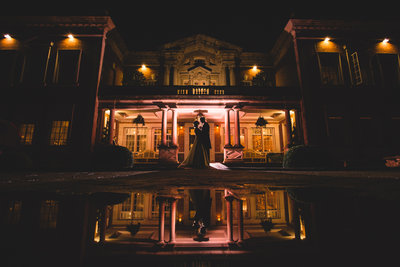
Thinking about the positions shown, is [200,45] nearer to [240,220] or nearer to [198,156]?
[198,156]

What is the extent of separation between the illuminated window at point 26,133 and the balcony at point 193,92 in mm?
5108

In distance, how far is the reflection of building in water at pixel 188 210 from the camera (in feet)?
4.13

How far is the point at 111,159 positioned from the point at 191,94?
6781mm

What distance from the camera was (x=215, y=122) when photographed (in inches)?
690

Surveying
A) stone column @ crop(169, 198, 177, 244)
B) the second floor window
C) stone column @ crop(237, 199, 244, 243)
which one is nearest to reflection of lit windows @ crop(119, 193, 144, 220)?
stone column @ crop(169, 198, 177, 244)

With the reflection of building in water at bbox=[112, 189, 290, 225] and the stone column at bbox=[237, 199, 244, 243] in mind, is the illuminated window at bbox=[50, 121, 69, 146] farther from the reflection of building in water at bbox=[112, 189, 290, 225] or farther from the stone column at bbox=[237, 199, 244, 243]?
the stone column at bbox=[237, 199, 244, 243]

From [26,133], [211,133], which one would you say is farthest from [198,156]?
[26,133]

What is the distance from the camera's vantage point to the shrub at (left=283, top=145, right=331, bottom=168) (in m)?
8.21

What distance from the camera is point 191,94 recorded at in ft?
43.3

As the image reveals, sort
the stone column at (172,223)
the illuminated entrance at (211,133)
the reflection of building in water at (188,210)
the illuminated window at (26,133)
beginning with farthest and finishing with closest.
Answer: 1. the illuminated entrance at (211,133)
2. the illuminated window at (26,133)
3. the reflection of building in water at (188,210)
4. the stone column at (172,223)

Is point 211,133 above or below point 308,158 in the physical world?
above

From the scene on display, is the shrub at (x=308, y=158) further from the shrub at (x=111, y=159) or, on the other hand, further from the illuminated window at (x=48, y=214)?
the illuminated window at (x=48, y=214)

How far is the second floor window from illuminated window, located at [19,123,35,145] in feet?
69.2

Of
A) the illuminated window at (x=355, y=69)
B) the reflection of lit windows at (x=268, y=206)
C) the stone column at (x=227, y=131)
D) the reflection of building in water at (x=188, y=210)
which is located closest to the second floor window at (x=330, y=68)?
the illuminated window at (x=355, y=69)
